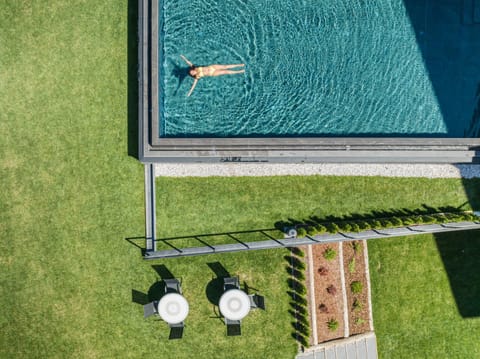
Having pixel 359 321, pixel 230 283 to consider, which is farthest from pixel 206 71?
pixel 359 321

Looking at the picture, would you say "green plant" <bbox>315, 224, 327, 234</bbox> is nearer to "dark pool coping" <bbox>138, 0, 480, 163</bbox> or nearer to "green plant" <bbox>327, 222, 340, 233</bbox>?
"green plant" <bbox>327, 222, 340, 233</bbox>

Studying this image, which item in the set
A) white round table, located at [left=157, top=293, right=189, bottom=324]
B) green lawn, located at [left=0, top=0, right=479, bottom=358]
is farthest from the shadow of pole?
white round table, located at [left=157, top=293, right=189, bottom=324]

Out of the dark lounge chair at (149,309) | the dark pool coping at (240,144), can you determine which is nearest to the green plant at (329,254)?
the dark pool coping at (240,144)

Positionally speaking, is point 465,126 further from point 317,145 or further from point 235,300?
point 235,300

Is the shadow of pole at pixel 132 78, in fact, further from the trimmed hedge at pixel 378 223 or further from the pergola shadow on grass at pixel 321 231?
the trimmed hedge at pixel 378 223

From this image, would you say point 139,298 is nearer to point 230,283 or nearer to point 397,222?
point 230,283
